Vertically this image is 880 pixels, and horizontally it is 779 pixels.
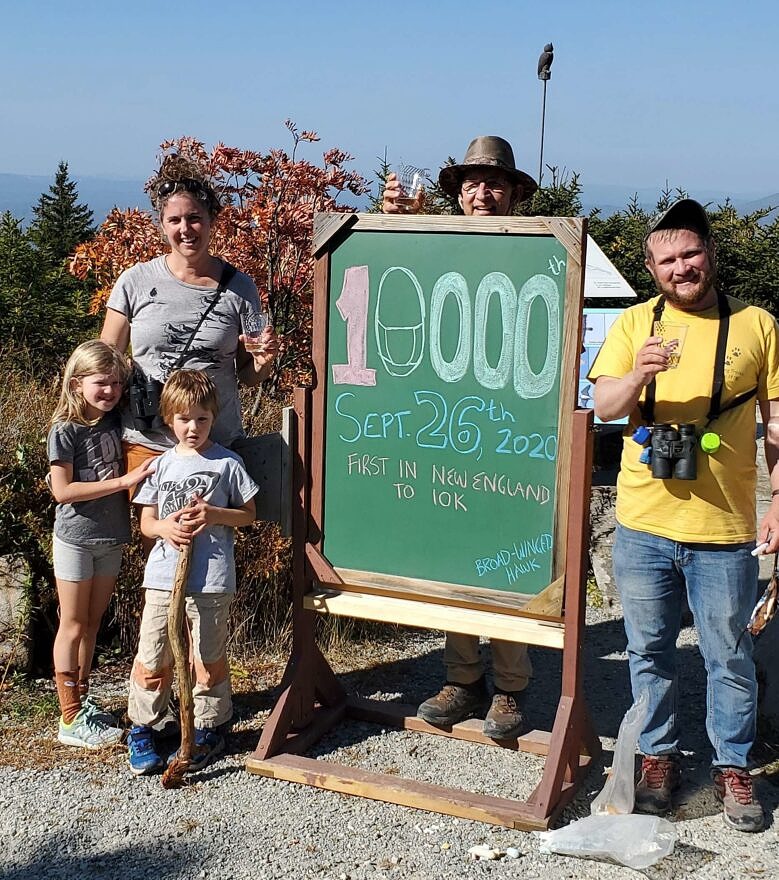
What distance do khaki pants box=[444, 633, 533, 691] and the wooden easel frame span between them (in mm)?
209

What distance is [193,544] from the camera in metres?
3.69

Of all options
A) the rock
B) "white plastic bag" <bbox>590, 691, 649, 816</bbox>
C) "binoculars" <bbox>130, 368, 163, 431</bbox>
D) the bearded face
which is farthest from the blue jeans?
"binoculars" <bbox>130, 368, 163, 431</bbox>

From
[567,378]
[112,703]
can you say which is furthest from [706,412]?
[112,703]

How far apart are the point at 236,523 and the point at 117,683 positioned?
1.39m

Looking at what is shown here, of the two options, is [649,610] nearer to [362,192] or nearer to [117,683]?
[117,683]

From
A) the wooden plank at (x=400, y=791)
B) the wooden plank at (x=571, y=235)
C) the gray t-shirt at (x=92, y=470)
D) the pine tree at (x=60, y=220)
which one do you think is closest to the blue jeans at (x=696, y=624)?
the wooden plank at (x=400, y=791)

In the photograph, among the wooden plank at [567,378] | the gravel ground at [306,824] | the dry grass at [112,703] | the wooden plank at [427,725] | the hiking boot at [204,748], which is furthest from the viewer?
the wooden plank at [427,725]

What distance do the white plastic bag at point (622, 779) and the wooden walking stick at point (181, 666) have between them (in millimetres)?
1487

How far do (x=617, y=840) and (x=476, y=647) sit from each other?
1.11 meters

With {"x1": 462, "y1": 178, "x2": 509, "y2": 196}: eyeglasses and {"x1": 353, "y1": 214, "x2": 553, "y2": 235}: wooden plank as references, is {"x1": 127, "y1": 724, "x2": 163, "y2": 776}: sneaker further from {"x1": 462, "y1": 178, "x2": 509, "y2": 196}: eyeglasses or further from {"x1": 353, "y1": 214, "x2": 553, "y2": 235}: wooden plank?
{"x1": 462, "y1": 178, "x2": 509, "y2": 196}: eyeglasses

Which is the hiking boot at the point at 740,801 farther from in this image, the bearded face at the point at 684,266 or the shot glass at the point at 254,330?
the shot glass at the point at 254,330

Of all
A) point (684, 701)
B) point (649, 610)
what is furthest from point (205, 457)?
point (684, 701)

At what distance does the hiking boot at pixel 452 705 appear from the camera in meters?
4.18

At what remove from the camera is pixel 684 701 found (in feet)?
15.0
